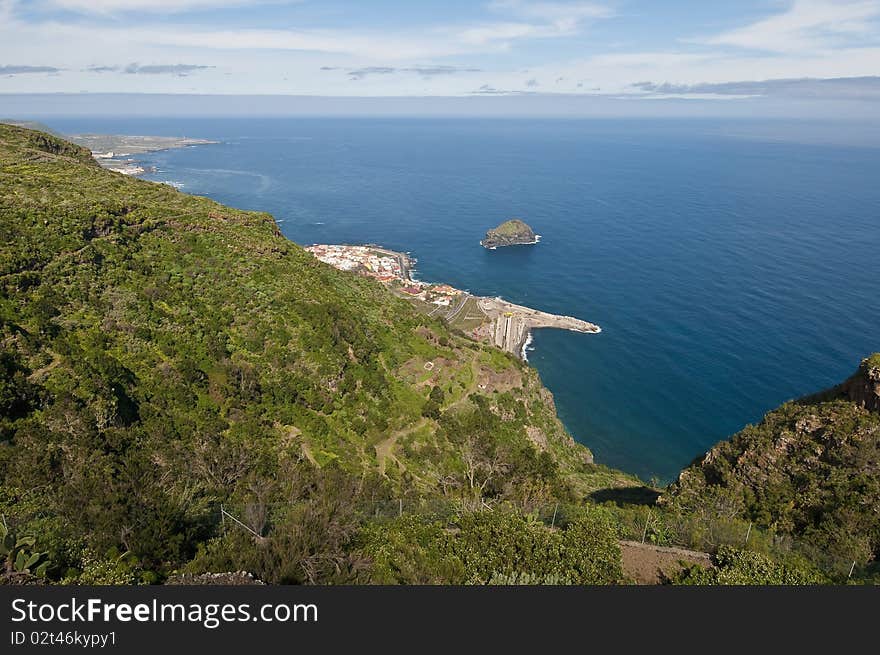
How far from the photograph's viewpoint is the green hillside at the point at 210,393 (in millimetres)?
17094

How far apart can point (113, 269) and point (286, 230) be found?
107 meters

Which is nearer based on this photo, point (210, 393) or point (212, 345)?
point (210, 393)

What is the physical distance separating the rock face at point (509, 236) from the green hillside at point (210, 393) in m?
86.5

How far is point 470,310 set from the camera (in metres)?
96.9

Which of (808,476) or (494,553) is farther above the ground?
(494,553)

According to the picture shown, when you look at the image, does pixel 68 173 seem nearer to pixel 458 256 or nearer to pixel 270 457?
pixel 270 457

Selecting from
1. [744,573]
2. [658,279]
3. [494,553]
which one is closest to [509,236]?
[658,279]

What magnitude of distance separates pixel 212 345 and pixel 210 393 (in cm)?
421

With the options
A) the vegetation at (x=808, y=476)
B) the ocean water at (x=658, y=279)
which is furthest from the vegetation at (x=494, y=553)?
the ocean water at (x=658, y=279)

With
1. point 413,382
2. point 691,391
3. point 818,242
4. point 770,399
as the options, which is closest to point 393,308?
point 413,382

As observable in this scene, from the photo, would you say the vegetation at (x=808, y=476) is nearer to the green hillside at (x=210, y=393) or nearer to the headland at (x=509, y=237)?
the green hillside at (x=210, y=393)

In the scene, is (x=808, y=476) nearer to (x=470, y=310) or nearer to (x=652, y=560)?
(x=652, y=560)

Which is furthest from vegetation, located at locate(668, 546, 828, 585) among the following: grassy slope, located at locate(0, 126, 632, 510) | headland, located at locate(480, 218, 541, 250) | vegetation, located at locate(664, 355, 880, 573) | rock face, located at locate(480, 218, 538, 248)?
rock face, located at locate(480, 218, 538, 248)

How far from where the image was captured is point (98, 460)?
2092 centimetres
